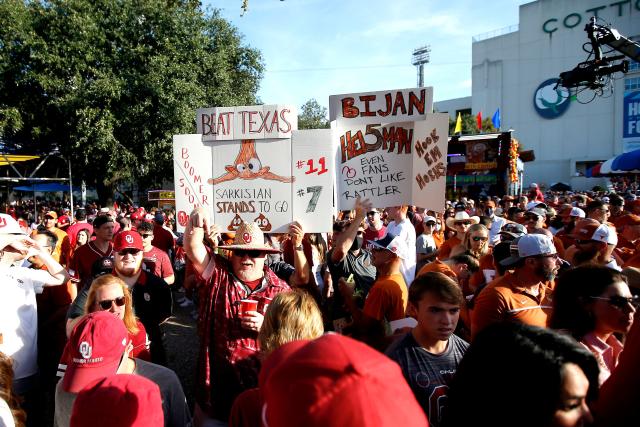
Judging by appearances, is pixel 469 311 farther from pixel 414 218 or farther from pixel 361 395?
pixel 414 218

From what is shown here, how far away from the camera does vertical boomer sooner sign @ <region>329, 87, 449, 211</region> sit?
379 centimetres

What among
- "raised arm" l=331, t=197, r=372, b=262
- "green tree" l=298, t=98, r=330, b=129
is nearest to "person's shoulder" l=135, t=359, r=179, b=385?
"raised arm" l=331, t=197, r=372, b=262

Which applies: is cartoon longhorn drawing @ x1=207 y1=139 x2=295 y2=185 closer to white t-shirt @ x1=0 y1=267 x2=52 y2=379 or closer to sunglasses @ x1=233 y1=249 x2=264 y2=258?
sunglasses @ x1=233 y1=249 x2=264 y2=258

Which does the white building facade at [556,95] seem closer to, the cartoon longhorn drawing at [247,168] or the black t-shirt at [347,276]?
the black t-shirt at [347,276]

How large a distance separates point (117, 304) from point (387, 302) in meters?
1.81

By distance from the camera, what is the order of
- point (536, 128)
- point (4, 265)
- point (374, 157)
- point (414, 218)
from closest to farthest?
point (4, 265) < point (374, 157) < point (414, 218) < point (536, 128)

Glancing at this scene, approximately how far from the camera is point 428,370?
2.18 meters

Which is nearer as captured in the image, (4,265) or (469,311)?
(4,265)

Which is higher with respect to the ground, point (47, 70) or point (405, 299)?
point (47, 70)

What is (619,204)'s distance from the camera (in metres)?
7.96

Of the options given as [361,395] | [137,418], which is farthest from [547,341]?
[137,418]

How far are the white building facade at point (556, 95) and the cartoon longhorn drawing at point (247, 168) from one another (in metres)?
48.5

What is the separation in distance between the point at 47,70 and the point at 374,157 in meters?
16.6

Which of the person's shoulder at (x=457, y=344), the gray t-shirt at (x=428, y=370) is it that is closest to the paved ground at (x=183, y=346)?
the gray t-shirt at (x=428, y=370)
